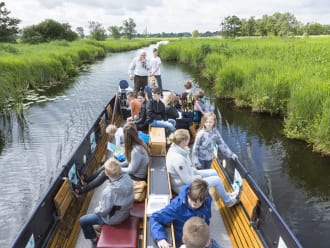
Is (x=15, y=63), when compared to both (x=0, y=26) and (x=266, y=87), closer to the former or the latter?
(x=266, y=87)

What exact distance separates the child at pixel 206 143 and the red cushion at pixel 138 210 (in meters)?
1.31

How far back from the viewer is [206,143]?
4.93m

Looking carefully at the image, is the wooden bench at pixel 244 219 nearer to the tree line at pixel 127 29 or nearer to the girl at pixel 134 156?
the girl at pixel 134 156

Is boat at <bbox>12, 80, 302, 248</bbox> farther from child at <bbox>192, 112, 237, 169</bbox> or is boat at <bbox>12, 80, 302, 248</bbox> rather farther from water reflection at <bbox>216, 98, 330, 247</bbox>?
water reflection at <bbox>216, 98, 330, 247</bbox>

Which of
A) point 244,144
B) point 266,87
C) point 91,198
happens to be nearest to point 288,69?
point 266,87

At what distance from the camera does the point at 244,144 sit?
9.67 meters

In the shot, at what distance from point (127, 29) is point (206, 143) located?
115 metres

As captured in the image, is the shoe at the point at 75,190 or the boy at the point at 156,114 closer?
the shoe at the point at 75,190

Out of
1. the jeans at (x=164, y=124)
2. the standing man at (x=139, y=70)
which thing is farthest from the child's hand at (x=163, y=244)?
the standing man at (x=139, y=70)

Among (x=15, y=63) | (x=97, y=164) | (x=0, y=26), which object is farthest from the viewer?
(x=0, y=26)

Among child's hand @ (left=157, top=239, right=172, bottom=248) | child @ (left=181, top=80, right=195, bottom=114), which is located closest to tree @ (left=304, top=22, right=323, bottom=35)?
child @ (left=181, top=80, right=195, bottom=114)

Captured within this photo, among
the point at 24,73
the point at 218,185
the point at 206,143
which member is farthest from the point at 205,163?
the point at 24,73

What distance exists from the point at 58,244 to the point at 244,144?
7.03 m

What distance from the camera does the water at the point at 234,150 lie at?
6.15 m
